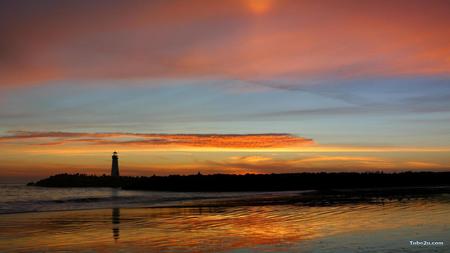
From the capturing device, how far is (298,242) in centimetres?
1309

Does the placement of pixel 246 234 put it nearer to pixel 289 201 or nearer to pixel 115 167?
pixel 289 201

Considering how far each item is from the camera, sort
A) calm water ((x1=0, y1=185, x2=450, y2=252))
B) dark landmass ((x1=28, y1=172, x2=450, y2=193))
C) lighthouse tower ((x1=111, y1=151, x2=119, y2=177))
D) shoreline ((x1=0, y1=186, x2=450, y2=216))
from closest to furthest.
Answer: calm water ((x1=0, y1=185, x2=450, y2=252)) < shoreline ((x1=0, y1=186, x2=450, y2=216)) < dark landmass ((x1=28, y1=172, x2=450, y2=193)) < lighthouse tower ((x1=111, y1=151, x2=119, y2=177))

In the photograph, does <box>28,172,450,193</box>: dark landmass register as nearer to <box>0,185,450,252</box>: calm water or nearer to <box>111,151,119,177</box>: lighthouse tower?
<box>111,151,119,177</box>: lighthouse tower

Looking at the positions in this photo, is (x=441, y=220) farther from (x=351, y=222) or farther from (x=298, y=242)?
(x=298, y=242)

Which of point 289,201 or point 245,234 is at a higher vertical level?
→ point 289,201

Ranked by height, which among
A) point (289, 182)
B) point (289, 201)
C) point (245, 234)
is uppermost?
point (289, 182)

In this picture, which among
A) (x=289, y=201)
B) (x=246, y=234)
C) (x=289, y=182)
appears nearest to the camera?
(x=246, y=234)

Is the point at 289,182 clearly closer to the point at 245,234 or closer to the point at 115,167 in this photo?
the point at 115,167

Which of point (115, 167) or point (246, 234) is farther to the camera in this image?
point (115, 167)

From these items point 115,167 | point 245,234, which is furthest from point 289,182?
point 245,234

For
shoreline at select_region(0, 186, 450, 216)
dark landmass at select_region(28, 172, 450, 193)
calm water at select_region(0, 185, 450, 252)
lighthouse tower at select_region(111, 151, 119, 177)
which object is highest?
lighthouse tower at select_region(111, 151, 119, 177)

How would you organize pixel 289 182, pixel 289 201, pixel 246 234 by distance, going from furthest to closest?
pixel 289 182, pixel 289 201, pixel 246 234

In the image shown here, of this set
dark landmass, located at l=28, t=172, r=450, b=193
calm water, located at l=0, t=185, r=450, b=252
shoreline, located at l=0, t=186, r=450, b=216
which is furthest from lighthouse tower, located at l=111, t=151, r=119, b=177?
calm water, located at l=0, t=185, r=450, b=252

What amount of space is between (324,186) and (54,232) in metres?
52.1
